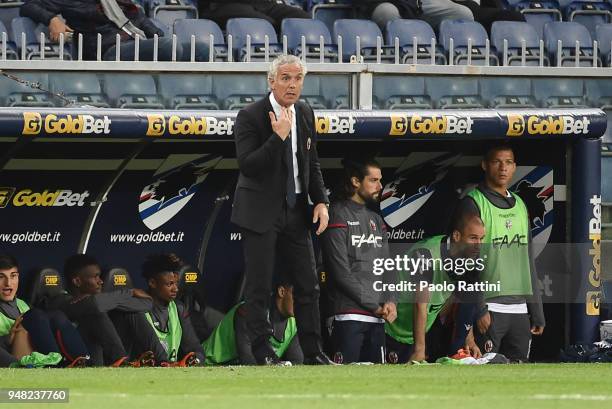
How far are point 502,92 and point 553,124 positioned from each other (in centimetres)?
125

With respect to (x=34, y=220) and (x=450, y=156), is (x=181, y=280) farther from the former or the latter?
(x=450, y=156)

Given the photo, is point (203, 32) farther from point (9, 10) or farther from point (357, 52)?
point (9, 10)

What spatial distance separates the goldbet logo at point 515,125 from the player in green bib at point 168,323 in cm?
222

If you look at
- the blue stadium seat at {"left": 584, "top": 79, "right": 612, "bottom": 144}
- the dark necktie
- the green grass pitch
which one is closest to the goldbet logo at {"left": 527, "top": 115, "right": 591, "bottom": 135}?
the blue stadium seat at {"left": 584, "top": 79, "right": 612, "bottom": 144}

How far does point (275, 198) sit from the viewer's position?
7953mm

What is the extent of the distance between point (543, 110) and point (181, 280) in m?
2.50

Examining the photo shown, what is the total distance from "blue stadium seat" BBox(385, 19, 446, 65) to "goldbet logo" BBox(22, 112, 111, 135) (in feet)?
11.7

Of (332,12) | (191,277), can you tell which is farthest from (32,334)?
(332,12)

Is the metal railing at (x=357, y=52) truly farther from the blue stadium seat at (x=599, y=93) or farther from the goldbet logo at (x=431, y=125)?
the goldbet logo at (x=431, y=125)

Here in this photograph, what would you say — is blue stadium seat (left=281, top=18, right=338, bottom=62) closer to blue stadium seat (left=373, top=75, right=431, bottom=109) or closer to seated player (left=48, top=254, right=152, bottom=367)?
blue stadium seat (left=373, top=75, right=431, bottom=109)

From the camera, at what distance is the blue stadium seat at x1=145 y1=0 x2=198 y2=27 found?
1241 cm

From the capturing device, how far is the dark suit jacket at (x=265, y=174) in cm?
792

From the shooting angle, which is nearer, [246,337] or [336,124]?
[336,124]

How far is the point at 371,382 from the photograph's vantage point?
6914 mm
